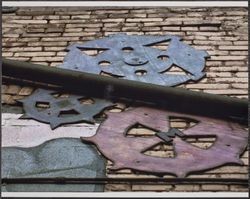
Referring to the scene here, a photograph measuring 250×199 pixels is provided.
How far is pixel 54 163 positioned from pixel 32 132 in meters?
0.34

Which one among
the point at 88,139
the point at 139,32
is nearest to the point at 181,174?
the point at 88,139

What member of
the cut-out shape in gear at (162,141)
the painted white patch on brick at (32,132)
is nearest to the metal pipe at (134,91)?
the cut-out shape in gear at (162,141)

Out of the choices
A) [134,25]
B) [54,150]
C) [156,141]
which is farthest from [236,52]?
[54,150]

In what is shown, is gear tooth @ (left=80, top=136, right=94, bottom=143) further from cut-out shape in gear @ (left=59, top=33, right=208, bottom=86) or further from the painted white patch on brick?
cut-out shape in gear @ (left=59, top=33, right=208, bottom=86)

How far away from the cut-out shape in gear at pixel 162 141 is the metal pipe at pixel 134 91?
79mm

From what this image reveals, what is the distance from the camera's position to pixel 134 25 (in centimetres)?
439

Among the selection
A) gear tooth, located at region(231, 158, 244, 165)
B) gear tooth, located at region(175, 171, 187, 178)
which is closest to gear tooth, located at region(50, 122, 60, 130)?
gear tooth, located at region(175, 171, 187, 178)

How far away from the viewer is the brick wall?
3539mm

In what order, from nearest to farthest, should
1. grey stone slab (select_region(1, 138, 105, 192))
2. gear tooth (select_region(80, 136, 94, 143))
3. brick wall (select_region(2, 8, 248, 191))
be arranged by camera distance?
grey stone slab (select_region(1, 138, 105, 192))
gear tooth (select_region(80, 136, 94, 143))
brick wall (select_region(2, 8, 248, 191))

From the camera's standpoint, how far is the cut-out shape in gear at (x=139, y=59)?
3.64 meters

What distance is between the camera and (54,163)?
108 inches

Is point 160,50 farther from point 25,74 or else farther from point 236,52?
point 25,74

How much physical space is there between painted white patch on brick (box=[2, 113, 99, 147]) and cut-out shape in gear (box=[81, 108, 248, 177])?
89 millimetres

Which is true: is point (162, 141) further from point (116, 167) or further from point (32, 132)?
point (32, 132)
